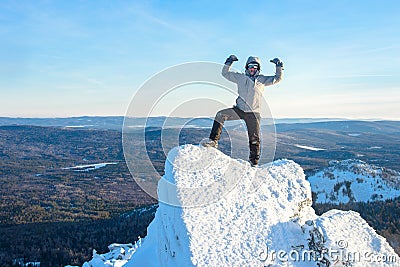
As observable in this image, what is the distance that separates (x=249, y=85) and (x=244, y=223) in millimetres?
3582

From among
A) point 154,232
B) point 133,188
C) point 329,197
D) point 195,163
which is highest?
point 195,163

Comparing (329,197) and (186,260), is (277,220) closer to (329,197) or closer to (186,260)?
(186,260)

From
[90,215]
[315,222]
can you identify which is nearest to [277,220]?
[315,222]

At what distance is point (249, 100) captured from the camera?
9219mm

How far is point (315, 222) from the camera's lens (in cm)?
814

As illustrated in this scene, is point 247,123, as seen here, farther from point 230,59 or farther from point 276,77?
point 230,59

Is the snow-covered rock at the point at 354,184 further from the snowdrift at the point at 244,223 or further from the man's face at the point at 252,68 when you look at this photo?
the man's face at the point at 252,68

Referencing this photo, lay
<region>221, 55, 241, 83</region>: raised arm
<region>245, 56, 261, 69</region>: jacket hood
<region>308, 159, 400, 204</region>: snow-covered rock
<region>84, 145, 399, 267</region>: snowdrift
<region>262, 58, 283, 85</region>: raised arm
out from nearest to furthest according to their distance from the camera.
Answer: <region>84, 145, 399, 267</region>: snowdrift → <region>221, 55, 241, 83</region>: raised arm → <region>245, 56, 261, 69</region>: jacket hood → <region>262, 58, 283, 85</region>: raised arm → <region>308, 159, 400, 204</region>: snow-covered rock

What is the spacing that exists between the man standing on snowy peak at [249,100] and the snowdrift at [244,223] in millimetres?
672

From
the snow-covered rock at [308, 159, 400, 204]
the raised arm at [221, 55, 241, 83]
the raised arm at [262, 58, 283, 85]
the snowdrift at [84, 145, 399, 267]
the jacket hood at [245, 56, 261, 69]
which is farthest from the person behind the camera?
the snow-covered rock at [308, 159, 400, 204]

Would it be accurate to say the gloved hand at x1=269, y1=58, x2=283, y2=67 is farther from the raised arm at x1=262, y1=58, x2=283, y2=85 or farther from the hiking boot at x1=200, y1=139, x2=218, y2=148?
the hiking boot at x1=200, y1=139, x2=218, y2=148

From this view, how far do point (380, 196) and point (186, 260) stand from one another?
57715 millimetres

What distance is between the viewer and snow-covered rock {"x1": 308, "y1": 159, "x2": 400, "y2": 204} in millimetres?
57125

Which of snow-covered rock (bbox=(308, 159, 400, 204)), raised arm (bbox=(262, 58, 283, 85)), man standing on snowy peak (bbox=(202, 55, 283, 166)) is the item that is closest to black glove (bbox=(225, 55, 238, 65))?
man standing on snowy peak (bbox=(202, 55, 283, 166))
